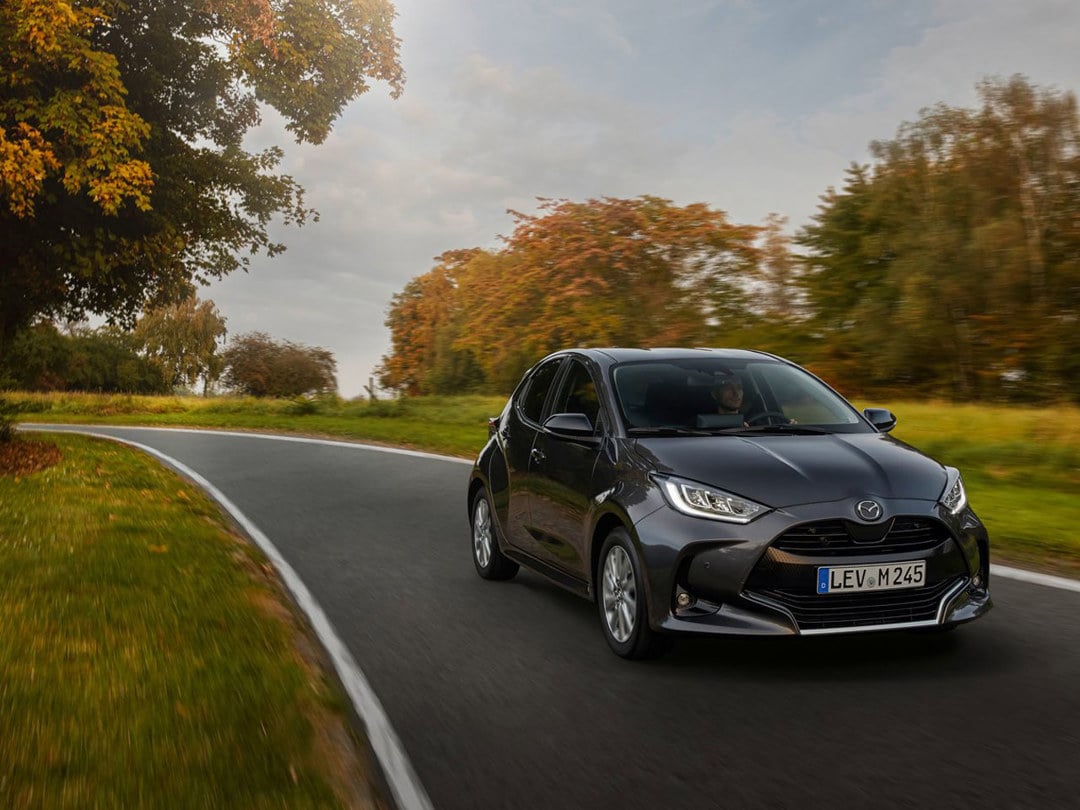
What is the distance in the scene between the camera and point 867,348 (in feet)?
88.3

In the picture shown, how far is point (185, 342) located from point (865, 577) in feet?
301

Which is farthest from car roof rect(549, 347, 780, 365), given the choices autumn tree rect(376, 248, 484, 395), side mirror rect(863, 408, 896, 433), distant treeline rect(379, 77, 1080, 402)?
autumn tree rect(376, 248, 484, 395)

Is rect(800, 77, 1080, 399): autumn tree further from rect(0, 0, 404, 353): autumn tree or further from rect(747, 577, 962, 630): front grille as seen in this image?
rect(747, 577, 962, 630): front grille

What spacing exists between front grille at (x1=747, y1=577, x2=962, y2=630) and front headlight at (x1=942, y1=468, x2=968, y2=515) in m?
0.44

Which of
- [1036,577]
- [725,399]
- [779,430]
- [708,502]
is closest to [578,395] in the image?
[725,399]

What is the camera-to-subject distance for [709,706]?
531 centimetres

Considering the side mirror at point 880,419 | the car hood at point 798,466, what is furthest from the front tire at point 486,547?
the side mirror at point 880,419

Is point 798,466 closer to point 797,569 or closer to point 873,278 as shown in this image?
point 797,569

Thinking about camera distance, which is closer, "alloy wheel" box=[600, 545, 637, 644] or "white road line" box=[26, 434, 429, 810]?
"white road line" box=[26, 434, 429, 810]

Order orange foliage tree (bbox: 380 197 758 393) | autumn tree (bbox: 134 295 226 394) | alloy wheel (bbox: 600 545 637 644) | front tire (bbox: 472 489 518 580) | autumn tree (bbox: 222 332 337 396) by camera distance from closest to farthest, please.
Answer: alloy wheel (bbox: 600 545 637 644) < front tire (bbox: 472 489 518 580) < orange foliage tree (bbox: 380 197 758 393) < autumn tree (bbox: 222 332 337 396) < autumn tree (bbox: 134 295 226 394)

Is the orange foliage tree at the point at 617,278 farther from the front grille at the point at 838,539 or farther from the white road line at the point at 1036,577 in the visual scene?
the front grille at the point at 838,539

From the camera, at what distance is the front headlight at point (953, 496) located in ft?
19.5

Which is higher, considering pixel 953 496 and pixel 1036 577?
pixel 953 496

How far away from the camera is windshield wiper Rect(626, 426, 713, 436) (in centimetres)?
672
